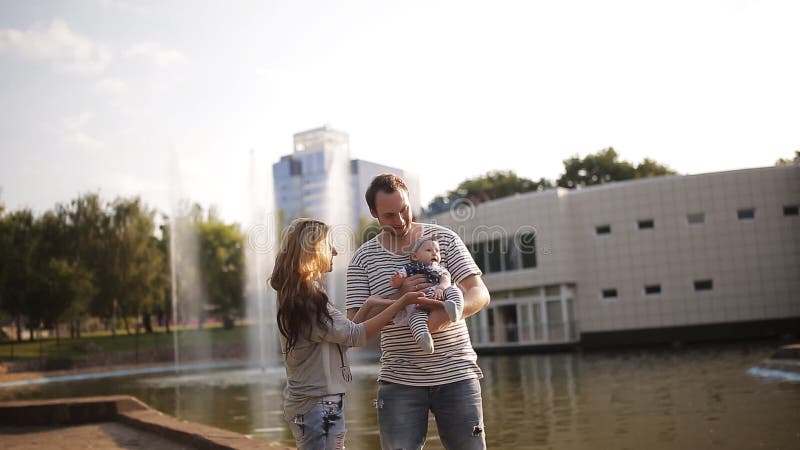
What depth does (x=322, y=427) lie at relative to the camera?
388cm

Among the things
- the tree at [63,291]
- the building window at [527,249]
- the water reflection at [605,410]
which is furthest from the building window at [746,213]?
the tree at [63,291]

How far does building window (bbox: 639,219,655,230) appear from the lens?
4059 cm

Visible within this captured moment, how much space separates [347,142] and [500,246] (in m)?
126

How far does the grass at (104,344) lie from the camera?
44.8 meters

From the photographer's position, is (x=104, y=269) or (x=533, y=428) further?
(x=104, y=269)

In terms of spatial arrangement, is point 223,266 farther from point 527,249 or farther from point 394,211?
point 394,211

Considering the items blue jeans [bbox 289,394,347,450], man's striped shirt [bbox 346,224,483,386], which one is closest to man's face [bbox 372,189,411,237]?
man's striped shirt [bbox 346,224,483,386]

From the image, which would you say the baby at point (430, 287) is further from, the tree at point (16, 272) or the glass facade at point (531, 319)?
the tree at point (16, 272)

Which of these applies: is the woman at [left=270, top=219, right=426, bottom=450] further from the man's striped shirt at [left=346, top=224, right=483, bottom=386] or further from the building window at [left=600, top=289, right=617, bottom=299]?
the building window at [left=600, top=289, right=617, bottom=299]

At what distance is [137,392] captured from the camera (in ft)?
74.2

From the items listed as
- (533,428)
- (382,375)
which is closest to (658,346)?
(533,428)

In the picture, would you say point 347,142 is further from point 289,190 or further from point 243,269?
point 243,269

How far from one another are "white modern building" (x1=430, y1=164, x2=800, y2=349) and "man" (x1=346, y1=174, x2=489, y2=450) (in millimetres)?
37288

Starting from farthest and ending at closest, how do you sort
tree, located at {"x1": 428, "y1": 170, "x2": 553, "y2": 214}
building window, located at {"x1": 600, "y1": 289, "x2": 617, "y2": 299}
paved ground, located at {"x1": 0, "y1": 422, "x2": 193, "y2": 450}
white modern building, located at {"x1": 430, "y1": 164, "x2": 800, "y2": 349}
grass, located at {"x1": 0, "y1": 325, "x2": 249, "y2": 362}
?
tree, located at {"x1": 428, "y1": 170, "x2": 553, "y2": 214} → grass, located at {"x1": 0, "y1": 325, "x2": 249, "y2": 362} → building window, located at {"x1": 600, "y1": 289, "x2": 617, "y2": 299} → white modern building, located at {"x1": 430, "y1": 164, "x2": 800, "y2": 349} → paved ground, located at {"x1": 0, "y1": 422, "x2": 193, "y2": 450}
